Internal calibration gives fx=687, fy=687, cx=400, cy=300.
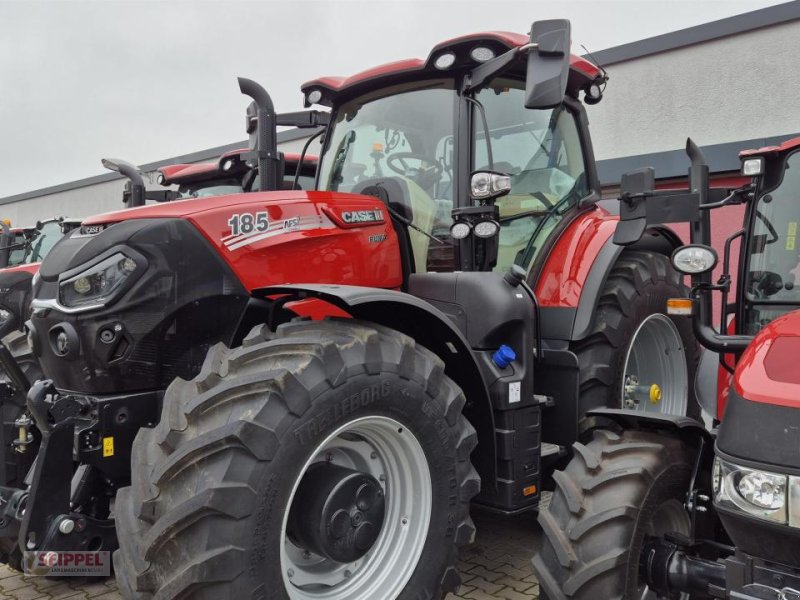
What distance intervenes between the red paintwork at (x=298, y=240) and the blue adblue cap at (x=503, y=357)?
2.05ft

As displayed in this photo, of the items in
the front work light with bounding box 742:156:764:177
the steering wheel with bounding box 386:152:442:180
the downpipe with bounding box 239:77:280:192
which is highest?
the downpipe with bounding box 239:77:280:192

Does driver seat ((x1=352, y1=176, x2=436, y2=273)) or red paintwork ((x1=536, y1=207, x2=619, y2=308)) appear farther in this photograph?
red paintwork ((x1=536, y1=207, x2=619, y2=308))

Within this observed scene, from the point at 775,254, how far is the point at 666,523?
1317 mm

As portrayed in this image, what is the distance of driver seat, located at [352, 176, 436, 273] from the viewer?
3.46 m

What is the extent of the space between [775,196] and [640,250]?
116 centimetres

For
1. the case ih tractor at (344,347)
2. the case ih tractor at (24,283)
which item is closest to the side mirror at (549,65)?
the case ih tractor at (344,347)

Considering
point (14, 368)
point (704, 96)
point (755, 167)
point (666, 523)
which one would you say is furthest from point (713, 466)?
point (704, 96)

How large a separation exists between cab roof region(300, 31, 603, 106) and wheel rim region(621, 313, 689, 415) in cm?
155

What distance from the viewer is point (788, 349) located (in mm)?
2125

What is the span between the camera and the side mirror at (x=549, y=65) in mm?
2801

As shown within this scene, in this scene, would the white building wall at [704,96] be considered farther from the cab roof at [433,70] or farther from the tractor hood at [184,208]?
the tractor hood at [184,208]

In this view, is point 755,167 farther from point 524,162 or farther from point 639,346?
point 639,346

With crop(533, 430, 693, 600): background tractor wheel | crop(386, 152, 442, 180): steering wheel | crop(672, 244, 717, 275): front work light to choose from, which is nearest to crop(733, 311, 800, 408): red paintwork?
crop(672, 244, 717, 275): front work light

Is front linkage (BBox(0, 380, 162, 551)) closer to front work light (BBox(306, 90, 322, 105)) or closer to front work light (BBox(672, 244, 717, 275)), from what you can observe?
front work light (BBox(306, 90, 322, 105))
